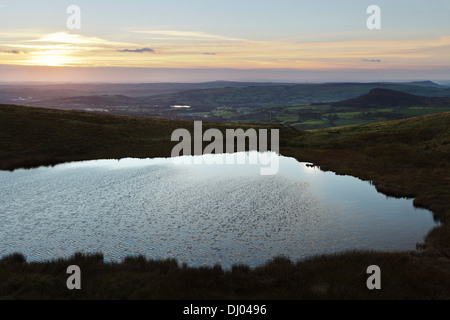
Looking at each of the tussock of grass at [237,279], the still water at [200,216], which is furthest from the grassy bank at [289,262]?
the still water at [200,216]

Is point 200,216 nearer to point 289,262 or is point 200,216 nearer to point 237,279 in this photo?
point 289,262

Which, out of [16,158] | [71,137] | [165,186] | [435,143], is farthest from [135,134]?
[435,143]

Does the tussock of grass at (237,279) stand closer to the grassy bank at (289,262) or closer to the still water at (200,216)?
the grassy bank at (289,262)

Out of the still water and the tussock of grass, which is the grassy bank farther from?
the still water

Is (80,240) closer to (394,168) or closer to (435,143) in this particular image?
(394,168)

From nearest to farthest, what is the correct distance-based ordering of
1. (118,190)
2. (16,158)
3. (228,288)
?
1. (228,288)
2. (118,190)
3. (16,158)

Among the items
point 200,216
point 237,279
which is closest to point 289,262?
point 237,279
